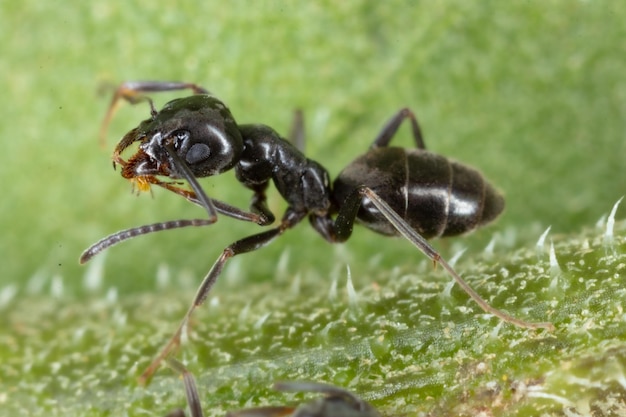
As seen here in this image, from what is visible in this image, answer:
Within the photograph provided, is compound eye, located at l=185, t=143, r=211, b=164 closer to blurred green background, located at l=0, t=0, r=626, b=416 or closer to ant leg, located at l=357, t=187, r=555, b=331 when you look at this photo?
blurred green background, located at l=0, t=0, r=626, b=416

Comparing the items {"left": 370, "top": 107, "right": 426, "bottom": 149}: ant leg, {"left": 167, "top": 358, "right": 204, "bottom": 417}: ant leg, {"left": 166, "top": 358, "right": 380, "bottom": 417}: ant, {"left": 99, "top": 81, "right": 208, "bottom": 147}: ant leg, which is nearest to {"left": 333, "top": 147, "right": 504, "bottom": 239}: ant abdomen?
{"left": 370, "top": 107, "right": 426, "bottom": 149}: ant leg

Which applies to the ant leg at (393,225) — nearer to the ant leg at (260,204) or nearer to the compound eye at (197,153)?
the ant leg at (260,204)

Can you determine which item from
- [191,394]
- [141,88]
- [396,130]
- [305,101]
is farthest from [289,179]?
[191,394]

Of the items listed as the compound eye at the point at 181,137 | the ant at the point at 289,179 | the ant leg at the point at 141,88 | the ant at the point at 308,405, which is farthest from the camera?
the ant leg at the point at 141,88

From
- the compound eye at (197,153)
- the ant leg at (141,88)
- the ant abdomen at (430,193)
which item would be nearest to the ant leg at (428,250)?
the ant abdomen at (430,193)

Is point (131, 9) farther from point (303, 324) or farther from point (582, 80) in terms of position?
point (582, 80)

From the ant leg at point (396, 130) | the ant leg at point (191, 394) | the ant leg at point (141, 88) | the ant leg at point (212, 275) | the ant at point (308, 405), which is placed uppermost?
the ant leg at point (141, 88)

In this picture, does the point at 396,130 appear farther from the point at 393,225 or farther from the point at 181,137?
the point at 181,137

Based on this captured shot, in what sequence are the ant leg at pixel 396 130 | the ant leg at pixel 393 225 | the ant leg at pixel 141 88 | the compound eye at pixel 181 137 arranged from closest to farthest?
the ant leg at pixel 393 225, the compound eye at pixel 181 137, the ant leg at pixel 141 88, the ant leg at pixel 396 130
